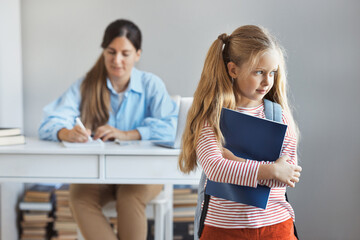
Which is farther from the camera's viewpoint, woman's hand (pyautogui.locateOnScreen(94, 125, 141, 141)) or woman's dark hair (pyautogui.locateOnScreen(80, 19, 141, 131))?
woman's dark hair (pyautogui.locateOnScreen(80, 19, 141, 131))

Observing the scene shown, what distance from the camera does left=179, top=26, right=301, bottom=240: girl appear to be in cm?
101

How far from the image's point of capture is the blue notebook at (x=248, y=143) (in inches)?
38.4

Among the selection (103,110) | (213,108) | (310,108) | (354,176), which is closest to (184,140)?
(213,108)

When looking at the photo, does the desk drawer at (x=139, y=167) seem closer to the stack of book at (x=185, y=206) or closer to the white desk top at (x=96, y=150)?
the white desk top at (x=96, y=150)

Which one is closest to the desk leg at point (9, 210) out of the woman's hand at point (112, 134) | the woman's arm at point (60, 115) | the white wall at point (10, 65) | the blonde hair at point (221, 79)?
the white wall at point (10, 65)

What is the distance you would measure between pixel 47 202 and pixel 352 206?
1719 millimetres

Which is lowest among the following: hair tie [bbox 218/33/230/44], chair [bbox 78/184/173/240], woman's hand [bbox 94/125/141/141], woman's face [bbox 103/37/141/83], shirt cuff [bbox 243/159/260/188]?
chair [bbox 78/184/173/240]

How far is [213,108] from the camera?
1.06m

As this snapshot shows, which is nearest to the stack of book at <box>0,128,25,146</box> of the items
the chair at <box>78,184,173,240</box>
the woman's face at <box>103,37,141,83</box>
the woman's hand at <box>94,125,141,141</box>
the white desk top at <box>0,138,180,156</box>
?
the white desk top at <box>0,138,180,156</box>

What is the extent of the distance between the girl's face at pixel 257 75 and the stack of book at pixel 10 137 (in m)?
1.01

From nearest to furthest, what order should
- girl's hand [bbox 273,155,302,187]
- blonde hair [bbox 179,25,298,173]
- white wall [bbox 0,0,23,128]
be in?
girl's hand [bbox 273,155,302,187] < blonde hair [bbox 179,25,298,173] < white wall [bbox 0,0,23,128]

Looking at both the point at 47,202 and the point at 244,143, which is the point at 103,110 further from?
the point at 244,143

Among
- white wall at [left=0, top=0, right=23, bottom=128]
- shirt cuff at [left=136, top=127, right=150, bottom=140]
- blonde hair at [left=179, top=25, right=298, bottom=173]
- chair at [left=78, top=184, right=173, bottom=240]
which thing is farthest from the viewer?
white wall at [left=0, top=0, right=23, bottom=128]

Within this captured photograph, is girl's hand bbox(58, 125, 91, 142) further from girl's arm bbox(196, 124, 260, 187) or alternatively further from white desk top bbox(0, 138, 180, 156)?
girl's arm bbox(196, 124, 260, 187)
